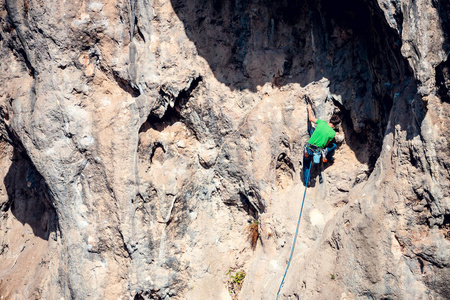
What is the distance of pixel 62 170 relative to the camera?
723 cm

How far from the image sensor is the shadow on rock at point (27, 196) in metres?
8.97

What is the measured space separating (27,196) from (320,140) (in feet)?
22.5

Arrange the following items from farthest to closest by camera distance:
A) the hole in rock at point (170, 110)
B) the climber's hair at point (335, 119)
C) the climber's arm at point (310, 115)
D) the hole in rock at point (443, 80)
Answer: the hole in rock at point (170, 110)
the climber's hair at point (335, 119)
the climber's arm at point (310, 115)
the hole in rock at point (443, 80)

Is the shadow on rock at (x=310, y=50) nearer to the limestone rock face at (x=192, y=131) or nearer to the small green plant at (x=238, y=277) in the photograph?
the limestone rock face at (x=192, y=131)

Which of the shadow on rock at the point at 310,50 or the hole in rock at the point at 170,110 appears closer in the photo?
the shadow on rock at the point at 310,50

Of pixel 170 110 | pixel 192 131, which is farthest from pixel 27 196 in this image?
pixel 192 131

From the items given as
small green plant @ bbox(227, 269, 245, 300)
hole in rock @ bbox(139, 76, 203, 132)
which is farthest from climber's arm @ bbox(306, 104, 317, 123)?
small green plant @ bbox(227, 269, 245, 300)

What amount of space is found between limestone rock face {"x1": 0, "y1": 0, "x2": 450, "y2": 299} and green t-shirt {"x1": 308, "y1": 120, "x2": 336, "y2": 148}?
586 mm

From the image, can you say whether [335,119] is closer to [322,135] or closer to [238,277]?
[322,135]

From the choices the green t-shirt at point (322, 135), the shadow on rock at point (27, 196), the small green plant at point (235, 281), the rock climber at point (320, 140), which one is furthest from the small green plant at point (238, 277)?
the shadow on rock at point (27, 196)

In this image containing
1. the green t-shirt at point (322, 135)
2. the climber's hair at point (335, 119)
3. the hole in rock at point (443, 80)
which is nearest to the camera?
the hole in rock at point (443, 80)

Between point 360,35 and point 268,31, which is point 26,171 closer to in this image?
point 268,31

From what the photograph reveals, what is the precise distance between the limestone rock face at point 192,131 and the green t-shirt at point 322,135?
59 centimetres

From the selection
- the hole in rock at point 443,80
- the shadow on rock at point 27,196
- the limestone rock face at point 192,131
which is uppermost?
the hole in rock at point 443,80
